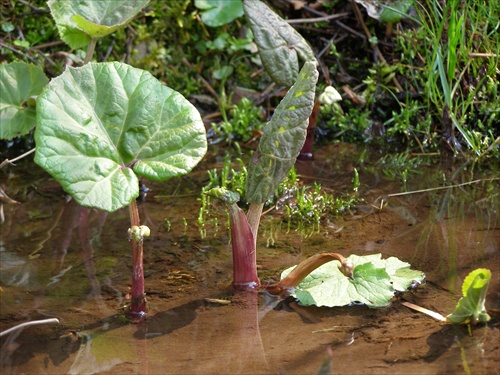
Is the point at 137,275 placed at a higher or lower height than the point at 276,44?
lower

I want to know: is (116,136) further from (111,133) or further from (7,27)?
(7,27)

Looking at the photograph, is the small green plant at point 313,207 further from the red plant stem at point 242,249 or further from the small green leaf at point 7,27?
the small green leaf at point 7,27

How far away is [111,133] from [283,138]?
505 mm

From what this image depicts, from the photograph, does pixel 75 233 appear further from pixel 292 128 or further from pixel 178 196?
pixel 292 128

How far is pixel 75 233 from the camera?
8.75 ft

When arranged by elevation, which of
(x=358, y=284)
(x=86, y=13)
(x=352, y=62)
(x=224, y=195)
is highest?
(x=86, y=13)

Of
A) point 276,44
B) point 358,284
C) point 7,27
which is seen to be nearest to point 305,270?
point 358,284

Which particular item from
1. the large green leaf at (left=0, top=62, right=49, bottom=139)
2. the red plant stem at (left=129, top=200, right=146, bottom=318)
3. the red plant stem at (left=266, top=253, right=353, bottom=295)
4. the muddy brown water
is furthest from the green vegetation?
the red plant stem at (left=129, top=200, right=146, bottom=318)

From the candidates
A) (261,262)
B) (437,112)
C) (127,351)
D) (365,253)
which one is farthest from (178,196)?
(437,112)

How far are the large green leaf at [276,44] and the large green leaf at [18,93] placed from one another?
98 cm

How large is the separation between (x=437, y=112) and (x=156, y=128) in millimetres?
2111

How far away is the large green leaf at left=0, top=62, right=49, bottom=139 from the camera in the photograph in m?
2.87

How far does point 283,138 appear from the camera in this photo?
1.99 metres

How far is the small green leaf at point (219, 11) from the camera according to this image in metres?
3.84
